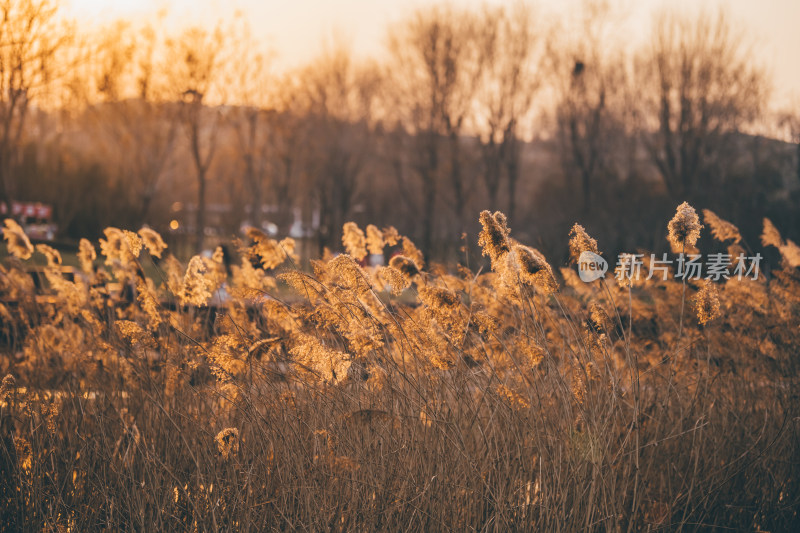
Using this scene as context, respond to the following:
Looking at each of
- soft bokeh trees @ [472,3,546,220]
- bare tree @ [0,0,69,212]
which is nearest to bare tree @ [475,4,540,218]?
soft bokeh trees @ [472,3,546,220]

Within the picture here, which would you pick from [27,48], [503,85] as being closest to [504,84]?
[503,85]

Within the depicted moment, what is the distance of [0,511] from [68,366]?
974 millimetres

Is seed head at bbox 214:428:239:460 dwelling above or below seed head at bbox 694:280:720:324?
below

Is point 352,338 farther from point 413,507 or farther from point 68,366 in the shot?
point 68,366

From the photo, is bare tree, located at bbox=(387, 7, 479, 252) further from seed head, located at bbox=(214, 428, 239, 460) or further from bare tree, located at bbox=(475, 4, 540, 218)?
seed head, located at bbox=(214, 428, 239, 460)

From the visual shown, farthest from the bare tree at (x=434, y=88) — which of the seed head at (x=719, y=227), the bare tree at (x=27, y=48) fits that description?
the seed head at (x=719, y=227)

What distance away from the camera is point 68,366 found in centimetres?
454

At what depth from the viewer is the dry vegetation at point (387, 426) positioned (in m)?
3.14

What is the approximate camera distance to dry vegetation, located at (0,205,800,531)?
124 inches

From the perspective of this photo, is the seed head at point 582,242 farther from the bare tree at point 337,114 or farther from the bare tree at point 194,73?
the bare tree at point 337,114

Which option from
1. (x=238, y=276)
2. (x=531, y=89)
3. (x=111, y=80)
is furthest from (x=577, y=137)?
(x=238, y=276)

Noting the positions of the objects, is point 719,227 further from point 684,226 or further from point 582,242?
point 582,242

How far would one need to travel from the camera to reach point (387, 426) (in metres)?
3.34

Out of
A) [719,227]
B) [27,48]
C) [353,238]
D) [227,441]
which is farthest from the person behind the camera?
[27,48]
